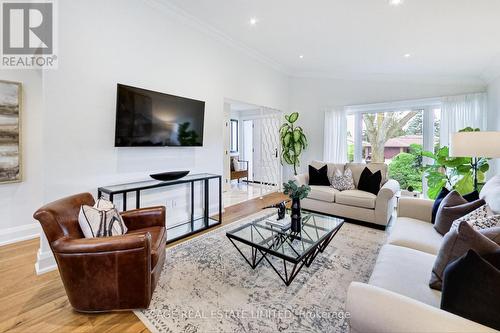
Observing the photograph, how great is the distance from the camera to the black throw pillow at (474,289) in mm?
877

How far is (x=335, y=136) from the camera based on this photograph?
17.7 ft

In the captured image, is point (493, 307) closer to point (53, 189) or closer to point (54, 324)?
point (54, 324)

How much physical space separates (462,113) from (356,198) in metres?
2.58

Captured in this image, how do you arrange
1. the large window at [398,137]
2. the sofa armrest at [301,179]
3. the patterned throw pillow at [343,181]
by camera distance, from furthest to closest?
the large window at [398,137]
the sofa armrest at [301,179]
the patterned throw pillow at [343,181]

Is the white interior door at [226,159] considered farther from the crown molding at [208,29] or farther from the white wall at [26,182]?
the white wall at [26,182]

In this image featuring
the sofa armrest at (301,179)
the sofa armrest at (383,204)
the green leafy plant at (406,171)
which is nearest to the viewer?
the sofa armrest at (383,204)

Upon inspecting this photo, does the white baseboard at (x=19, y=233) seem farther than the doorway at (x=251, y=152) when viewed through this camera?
No

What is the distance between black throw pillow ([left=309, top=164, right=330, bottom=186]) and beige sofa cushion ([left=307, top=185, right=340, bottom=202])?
18 cm

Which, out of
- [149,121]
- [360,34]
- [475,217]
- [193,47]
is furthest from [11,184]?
[360,34]

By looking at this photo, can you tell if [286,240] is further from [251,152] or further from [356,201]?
[251,152]

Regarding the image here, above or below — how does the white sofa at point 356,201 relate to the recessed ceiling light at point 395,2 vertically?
below

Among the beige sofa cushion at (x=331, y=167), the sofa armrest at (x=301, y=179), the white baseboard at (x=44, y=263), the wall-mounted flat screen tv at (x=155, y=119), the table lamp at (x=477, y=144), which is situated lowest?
the white baseboard at (x=44, y=263)

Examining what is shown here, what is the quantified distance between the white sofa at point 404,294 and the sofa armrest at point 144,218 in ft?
6.18

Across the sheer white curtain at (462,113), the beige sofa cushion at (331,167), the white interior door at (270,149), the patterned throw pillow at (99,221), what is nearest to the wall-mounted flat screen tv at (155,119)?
the patterned throw pillow at (99,221)
